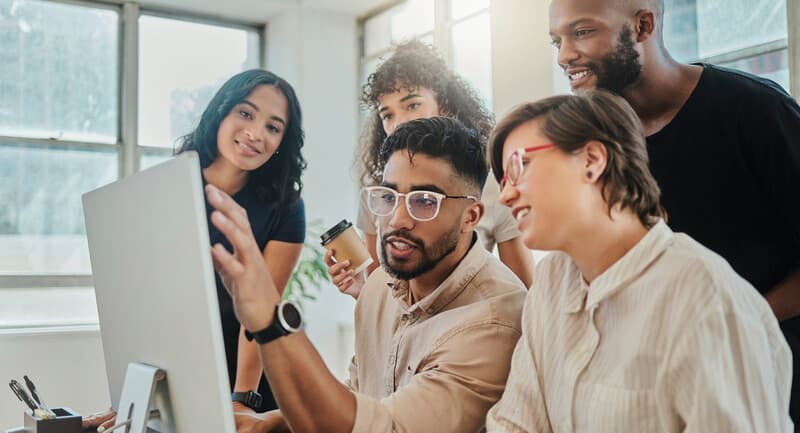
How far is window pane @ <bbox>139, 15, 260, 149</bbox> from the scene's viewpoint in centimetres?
520

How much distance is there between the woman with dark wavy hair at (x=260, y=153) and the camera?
2.56m

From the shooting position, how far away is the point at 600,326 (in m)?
1.19

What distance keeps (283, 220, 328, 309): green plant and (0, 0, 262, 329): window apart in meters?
1.01

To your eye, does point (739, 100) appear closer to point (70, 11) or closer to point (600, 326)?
point (600, 326)

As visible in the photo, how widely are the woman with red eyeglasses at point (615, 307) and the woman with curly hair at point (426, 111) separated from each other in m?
1.16

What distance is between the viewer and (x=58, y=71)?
4957mm

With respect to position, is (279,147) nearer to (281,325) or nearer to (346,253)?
(346,253)

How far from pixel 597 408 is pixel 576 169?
1.14ft

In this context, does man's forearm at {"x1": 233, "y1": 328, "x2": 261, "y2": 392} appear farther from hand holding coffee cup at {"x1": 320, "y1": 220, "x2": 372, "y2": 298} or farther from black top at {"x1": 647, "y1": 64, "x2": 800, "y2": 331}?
black top at {"x1": 647, "y1": 64, "x2": 800, "y2": 331}

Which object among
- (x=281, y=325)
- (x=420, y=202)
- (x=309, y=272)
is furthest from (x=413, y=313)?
(x=309, y=272)

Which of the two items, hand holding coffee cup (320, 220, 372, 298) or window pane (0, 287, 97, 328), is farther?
window pane (0, 287, 97, 328)

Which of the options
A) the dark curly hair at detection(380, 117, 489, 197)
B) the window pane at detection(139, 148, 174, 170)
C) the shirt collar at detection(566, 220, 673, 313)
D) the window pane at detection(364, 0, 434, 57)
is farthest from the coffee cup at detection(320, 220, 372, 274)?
the window pane at detection(139, 148, 174, 170)

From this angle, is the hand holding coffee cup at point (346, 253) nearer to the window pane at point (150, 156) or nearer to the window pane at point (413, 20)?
the window pane at point (413, 20)

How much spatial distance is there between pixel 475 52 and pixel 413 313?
3131 mm
